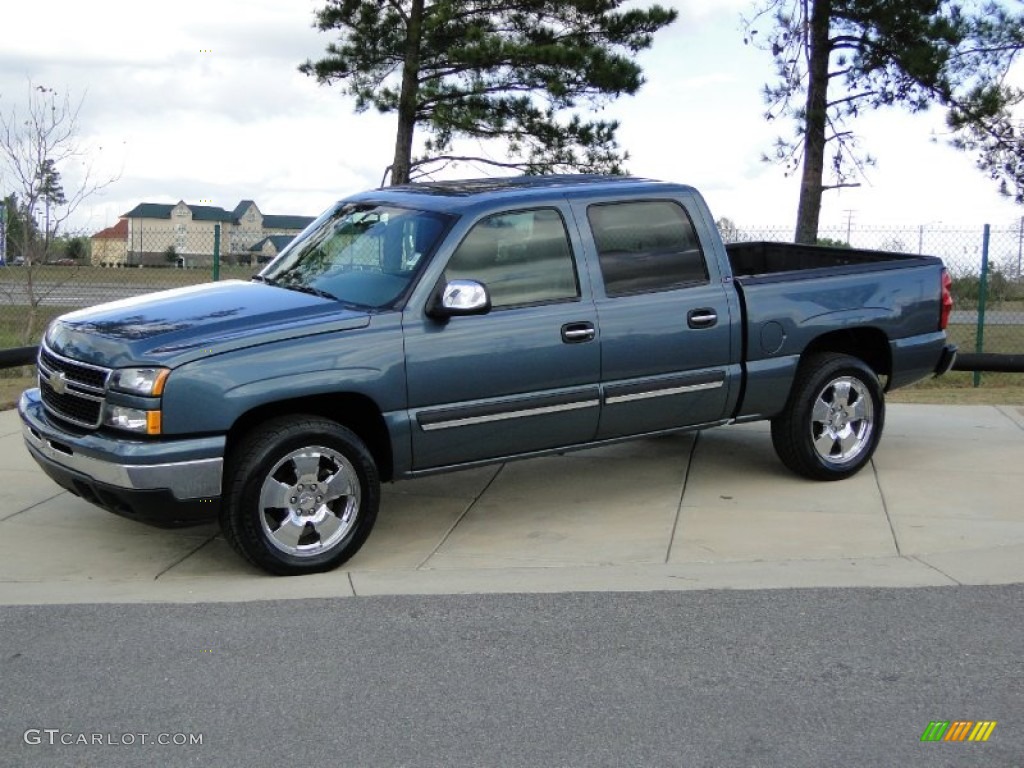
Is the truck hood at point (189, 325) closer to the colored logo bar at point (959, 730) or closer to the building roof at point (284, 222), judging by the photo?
the colored logo bar at point (959, 730)

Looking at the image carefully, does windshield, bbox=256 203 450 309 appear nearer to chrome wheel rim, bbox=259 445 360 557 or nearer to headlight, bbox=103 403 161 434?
chrome wheel rim, bbox=259 445 360 557

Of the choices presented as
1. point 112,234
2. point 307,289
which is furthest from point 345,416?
point 112,234

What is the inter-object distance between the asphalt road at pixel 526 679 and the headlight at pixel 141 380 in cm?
101

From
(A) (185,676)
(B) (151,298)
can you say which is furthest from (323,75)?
(A) (185,676)

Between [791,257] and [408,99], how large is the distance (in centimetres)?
1137

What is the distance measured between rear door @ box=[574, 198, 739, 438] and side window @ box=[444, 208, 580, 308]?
0.61ft

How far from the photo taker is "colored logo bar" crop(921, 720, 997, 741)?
14.6ft

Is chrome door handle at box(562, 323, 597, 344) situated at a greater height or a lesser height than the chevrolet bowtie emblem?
greater

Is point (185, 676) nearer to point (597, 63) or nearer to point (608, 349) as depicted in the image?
point (608, 349)

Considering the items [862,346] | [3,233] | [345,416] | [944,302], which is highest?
[3,233]

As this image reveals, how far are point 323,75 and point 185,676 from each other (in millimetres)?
17034

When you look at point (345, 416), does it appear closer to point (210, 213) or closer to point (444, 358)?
point (444, 358)

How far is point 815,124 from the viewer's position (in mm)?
18516

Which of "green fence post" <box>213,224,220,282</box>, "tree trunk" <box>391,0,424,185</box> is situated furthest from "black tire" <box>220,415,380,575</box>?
"tree trunk" <box>391,0,424,185</box>
